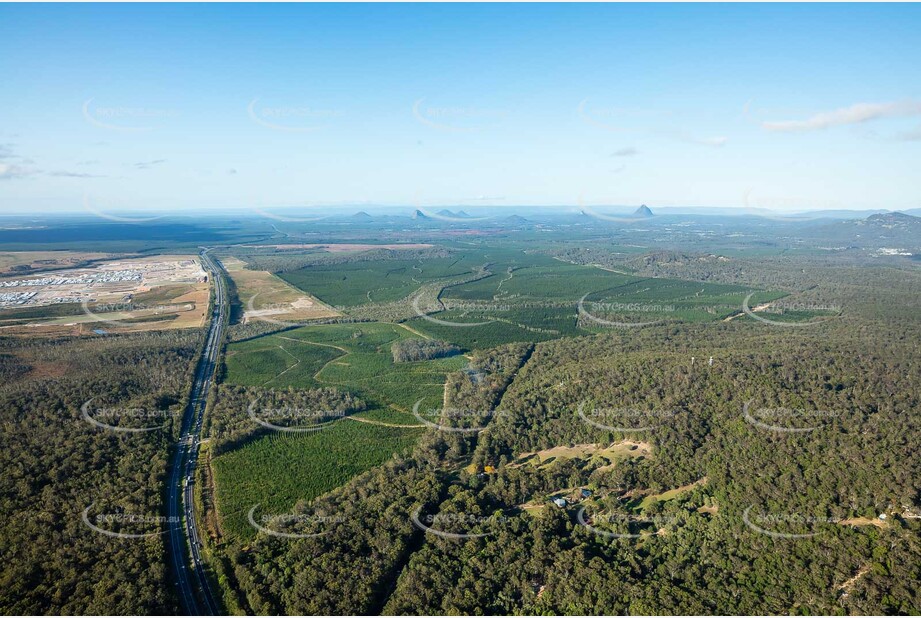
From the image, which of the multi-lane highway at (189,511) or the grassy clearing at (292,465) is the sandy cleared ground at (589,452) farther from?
the multi-lane highway at (189,511)

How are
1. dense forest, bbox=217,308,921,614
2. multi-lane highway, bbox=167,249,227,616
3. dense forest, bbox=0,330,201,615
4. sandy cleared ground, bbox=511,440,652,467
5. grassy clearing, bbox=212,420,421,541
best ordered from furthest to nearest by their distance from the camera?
1. sandy cleared ground, bbox=511,440,652,467
2. grassy clearing, bbox=212,420,421,541
3. multi-lane highway, bbox=167,249,227,616
4. dense forest, bbox=0,330,201,615
5. dense forest, bbox=217,308,921,614

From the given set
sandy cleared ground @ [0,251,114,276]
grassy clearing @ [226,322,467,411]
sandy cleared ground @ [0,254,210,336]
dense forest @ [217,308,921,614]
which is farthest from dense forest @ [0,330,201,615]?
sandy cleared ground @ [0,251,114,276]

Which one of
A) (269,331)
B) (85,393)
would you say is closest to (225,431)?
(85,393)

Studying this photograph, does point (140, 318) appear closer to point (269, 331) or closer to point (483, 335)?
point (269, 331)

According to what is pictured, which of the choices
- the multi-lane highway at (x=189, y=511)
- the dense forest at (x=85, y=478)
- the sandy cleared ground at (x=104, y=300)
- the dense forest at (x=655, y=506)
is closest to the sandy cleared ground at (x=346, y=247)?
the sandy cleared ground at (x=104, y=300)

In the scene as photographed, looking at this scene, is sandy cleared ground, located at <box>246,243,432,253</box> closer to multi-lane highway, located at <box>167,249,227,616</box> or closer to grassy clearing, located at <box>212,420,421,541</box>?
multi-lane highway, located at <box>167,249,227,616</box>
